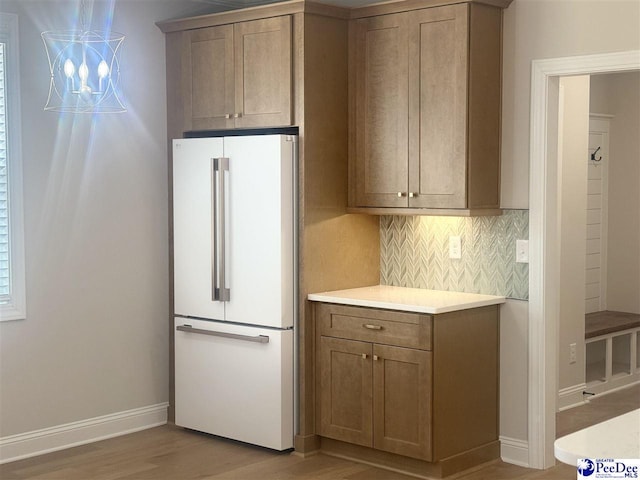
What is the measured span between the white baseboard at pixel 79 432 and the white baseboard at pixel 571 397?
246cm

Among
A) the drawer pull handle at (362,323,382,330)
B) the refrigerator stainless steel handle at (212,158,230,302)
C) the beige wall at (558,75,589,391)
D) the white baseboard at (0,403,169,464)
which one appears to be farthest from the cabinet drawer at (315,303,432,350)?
the beige wall at (558,75,589,391)

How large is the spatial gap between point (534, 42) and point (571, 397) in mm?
2476

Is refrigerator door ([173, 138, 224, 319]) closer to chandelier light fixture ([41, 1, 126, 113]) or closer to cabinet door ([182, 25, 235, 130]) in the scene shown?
cabinet door ([182, 25, 235, 130])

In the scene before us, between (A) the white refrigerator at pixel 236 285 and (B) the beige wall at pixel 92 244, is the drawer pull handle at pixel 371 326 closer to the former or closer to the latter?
(A) the white refrigerator at pixel 236 285

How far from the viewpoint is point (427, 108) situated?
4.49 metres

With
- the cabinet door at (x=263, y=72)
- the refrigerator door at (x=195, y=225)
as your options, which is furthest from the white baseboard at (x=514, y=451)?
the cabinet door at (x=263, y=72)

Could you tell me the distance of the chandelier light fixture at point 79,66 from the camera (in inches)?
186

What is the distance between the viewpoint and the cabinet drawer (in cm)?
427

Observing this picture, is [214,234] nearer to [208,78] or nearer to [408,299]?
[208,78]

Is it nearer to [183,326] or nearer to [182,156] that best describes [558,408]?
[183,326]

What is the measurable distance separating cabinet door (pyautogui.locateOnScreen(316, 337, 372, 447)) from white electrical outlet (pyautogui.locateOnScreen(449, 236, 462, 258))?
27.9 inches

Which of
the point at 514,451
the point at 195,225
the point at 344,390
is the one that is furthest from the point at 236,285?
the point at 514,451

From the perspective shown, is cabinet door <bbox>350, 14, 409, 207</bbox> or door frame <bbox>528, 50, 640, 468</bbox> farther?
cabinet door <bbox>350, 14, 409, 207</bbox>

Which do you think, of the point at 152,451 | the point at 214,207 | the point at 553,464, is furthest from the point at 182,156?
the point at 553,464
